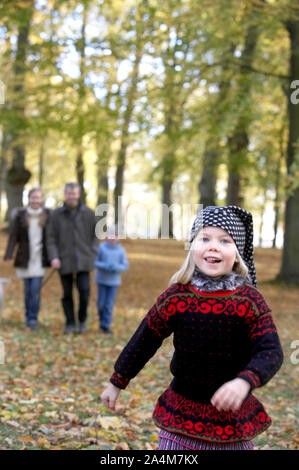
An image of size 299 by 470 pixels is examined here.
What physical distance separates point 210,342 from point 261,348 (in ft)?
0.78

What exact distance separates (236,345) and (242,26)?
12149 millimetres

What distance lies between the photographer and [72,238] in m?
9.63

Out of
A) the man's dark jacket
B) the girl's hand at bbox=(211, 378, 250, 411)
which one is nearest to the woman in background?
the man's dark jacket

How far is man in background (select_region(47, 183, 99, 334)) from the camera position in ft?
31.2

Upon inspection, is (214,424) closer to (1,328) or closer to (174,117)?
(1,328)

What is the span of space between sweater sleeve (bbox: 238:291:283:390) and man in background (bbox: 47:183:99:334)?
270 inches

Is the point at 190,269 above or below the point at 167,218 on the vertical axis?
above

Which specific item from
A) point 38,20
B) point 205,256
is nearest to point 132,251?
point 38,20

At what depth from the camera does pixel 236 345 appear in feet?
9.29

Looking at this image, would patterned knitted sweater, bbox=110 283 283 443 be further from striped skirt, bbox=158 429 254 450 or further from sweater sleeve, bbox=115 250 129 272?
sweater sleeve, bbox=115 250 129 272

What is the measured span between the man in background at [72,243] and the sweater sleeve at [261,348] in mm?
6866

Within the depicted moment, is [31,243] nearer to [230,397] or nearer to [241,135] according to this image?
[230,397]

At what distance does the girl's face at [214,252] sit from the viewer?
290cm

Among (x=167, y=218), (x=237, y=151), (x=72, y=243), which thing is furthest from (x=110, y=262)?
(x=167, y=218)
